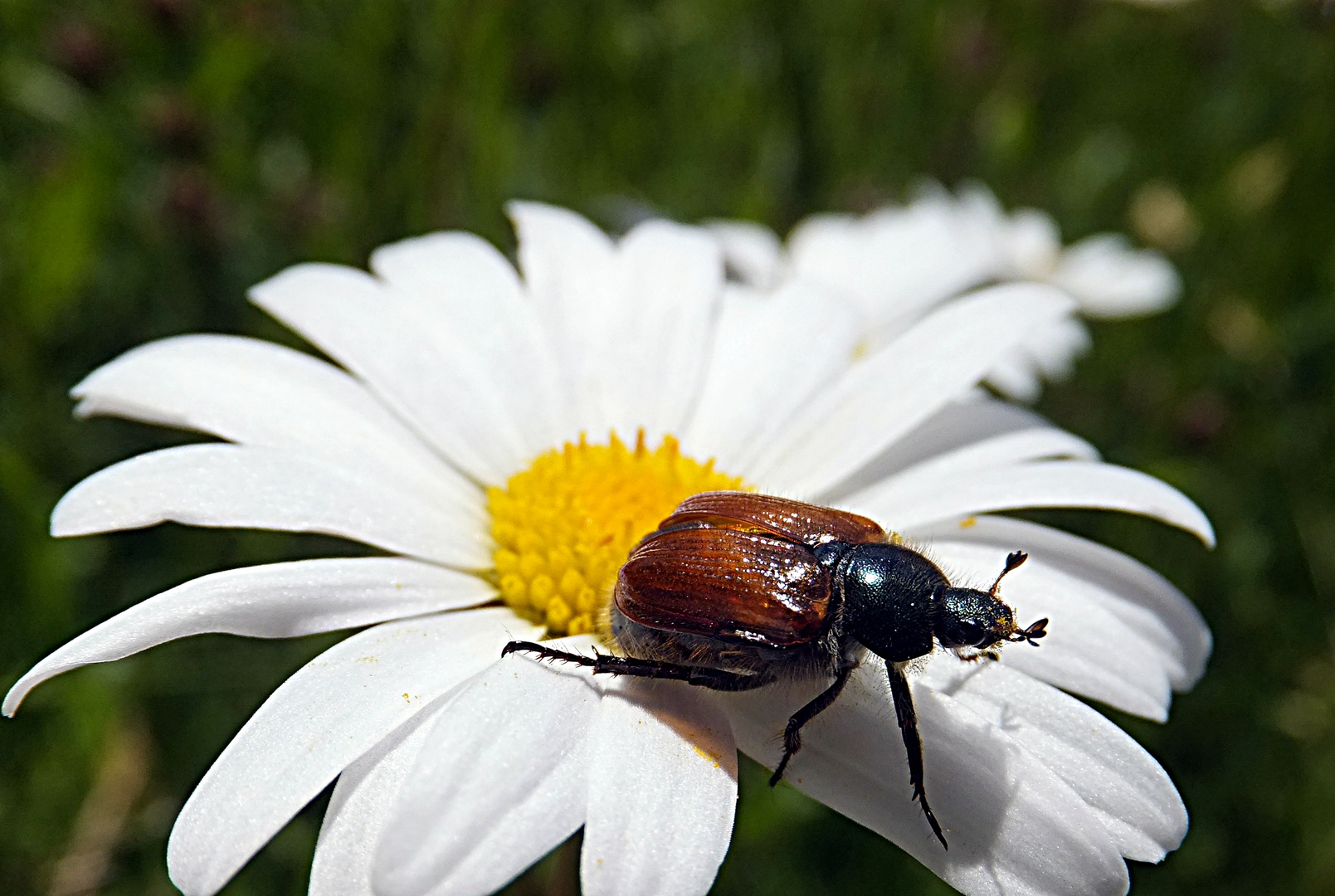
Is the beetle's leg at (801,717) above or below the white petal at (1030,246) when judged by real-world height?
above

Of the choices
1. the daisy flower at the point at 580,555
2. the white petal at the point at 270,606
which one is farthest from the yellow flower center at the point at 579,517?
the white petal at the point at 270,606

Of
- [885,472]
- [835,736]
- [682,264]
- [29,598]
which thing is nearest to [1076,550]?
[885,472]

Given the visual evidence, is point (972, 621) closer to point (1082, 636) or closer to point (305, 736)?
point (1082, 636)

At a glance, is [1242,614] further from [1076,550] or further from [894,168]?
[894,168]

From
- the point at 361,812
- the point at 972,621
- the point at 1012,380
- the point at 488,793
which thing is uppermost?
the point at 972,621

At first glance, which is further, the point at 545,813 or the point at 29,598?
the point at 29,598

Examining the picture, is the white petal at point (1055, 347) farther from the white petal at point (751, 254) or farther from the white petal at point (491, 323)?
the white petal at point (491, 323)

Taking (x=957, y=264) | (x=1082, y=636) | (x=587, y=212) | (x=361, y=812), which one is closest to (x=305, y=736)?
(x=361, y=812)
